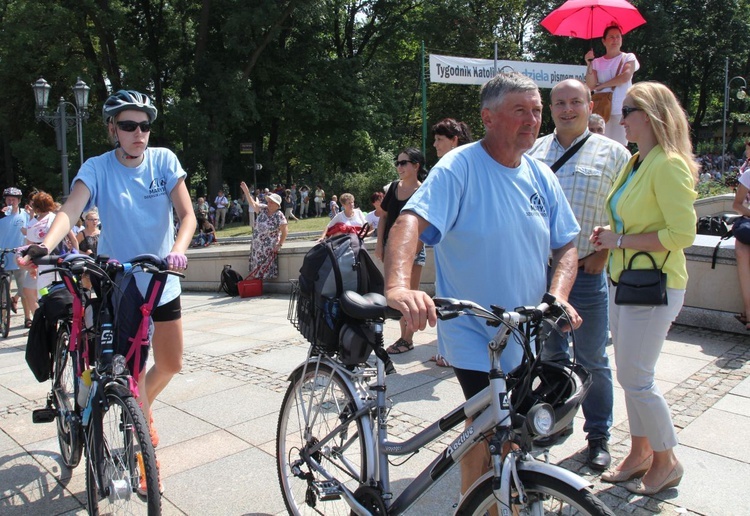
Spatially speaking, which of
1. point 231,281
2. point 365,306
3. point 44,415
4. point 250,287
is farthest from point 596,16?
point 231,281

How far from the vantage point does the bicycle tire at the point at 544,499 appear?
67.6 inches

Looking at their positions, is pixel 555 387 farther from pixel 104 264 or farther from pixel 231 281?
pixel 231 281

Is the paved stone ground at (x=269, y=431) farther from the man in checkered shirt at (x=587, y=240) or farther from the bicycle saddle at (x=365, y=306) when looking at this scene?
the bicycle saddle at (x=365, y=306)

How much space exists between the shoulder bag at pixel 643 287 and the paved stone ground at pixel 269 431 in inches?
39.5

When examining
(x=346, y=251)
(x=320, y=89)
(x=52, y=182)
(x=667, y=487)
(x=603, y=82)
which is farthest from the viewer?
(x=320, y=89)

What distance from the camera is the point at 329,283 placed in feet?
8.91

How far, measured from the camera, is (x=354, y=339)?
2.59 m

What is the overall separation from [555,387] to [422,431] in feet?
1.90

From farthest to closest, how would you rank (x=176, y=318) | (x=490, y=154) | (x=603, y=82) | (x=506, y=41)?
(x=506, y=41) < (x=603, y=82) < (x=176, y=318) < (x=490, y=154)

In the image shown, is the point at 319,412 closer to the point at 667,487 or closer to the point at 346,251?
the point at 346,251

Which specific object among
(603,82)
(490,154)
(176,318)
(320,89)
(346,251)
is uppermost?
(320,89)

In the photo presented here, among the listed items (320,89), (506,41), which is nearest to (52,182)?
(320,89)

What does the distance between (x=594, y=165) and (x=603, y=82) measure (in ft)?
12.6

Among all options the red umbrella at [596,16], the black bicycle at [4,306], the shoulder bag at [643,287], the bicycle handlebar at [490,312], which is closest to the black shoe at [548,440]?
the bicycle handlebar at [490,312]
